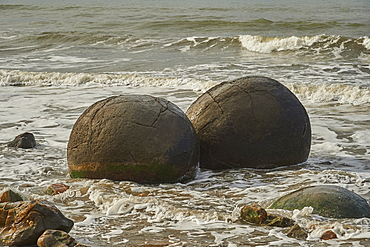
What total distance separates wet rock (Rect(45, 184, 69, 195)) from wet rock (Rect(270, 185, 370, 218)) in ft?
6.52

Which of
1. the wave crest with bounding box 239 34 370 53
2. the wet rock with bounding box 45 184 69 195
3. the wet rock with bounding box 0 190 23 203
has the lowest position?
the wet rock with bounding box 45 184 69 195

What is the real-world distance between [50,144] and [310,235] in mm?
4538

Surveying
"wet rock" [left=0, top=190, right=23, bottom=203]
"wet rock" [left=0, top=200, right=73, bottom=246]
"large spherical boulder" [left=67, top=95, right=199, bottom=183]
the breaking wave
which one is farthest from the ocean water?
"wet rock" [left=0, top=190, right=23, bottom=203]

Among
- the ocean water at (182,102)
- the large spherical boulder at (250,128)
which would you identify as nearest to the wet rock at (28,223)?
the ocean water at (182,102)

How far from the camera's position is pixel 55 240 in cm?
346

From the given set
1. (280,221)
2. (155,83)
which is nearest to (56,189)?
(280,221)

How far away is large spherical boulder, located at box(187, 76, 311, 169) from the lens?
5.89m

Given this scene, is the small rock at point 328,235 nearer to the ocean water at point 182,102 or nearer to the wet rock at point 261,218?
the ocean water at point 182,102

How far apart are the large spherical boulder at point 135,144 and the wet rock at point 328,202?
121 cm

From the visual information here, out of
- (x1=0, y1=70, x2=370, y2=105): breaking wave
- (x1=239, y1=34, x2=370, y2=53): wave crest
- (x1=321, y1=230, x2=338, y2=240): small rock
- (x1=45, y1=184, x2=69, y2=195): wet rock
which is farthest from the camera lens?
(x1=239, y1=34, x2=370, y2=53): wave crest

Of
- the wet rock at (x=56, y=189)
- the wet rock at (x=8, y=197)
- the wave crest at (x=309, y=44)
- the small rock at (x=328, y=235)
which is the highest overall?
the wave crest at (x=309, y=44)

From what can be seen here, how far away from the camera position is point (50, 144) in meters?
7.48

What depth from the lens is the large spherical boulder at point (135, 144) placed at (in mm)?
5398

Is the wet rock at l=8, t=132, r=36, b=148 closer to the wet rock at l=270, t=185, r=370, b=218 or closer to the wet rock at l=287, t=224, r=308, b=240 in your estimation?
the wet rock at l=270, t=185, r=370, b=218
